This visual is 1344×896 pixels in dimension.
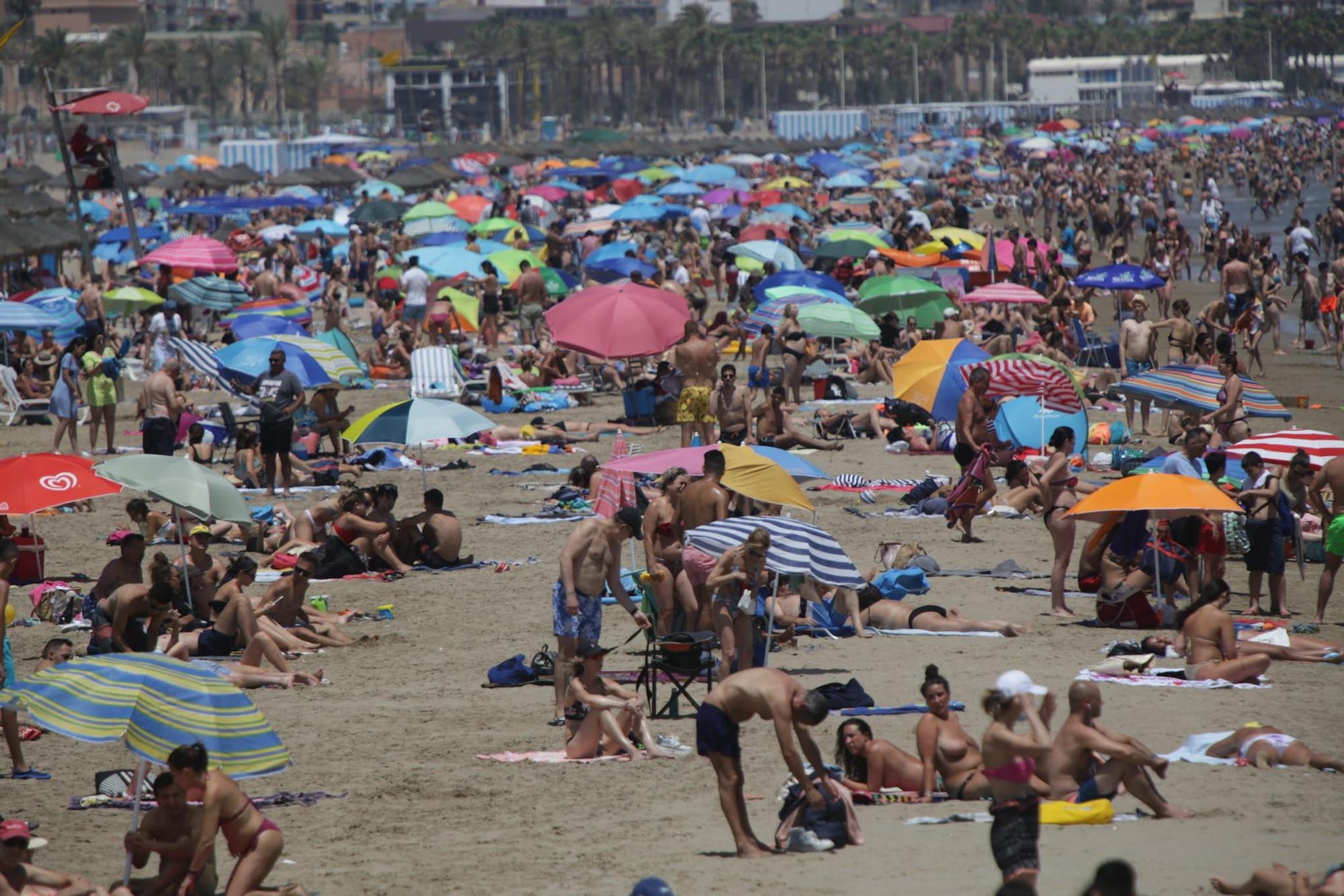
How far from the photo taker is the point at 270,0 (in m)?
157

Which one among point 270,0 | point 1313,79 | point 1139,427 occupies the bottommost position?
point 1139,427

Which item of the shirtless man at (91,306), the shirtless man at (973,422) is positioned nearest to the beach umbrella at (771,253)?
the shirtless man at (91,306)

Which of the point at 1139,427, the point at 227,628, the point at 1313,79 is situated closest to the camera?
the point at 227,628

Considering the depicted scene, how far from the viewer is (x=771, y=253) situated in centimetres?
2580

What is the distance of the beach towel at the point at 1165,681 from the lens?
8.84 m

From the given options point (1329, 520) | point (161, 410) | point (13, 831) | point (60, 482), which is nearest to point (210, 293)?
point (161, 410)

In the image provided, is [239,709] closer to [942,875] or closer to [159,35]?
[942,875]

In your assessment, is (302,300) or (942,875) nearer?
(942,875)

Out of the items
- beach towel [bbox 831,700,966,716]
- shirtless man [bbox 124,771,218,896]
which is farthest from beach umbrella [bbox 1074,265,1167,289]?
shirtless man [bbox 124,771,218,896]

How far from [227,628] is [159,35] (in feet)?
396

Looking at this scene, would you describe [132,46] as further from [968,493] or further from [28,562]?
[968,493]

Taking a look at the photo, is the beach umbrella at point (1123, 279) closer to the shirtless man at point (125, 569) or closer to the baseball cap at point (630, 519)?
the baseball cap at point (630, 519)

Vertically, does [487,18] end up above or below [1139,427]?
above

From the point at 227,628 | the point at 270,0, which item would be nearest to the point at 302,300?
the point at 227,628
